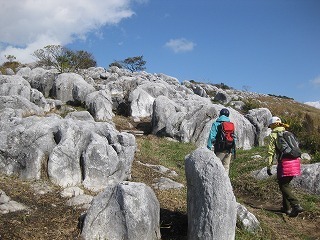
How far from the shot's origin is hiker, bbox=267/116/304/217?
11289mm

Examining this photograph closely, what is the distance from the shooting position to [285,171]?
1130cm

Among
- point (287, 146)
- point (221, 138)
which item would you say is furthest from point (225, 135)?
point (287, 146)

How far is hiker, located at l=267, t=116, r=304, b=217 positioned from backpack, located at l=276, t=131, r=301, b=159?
80mm

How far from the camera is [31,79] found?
34969 mm

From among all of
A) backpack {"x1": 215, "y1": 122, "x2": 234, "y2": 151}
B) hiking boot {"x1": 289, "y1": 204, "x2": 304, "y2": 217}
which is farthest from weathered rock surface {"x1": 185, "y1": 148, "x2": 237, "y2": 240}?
hiking boot {"x1": 289, "y1": 204, "x2": 304, "y2": 217}

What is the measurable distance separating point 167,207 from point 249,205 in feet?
11.9

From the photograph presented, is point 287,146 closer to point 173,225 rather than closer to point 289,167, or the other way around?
point 289,167

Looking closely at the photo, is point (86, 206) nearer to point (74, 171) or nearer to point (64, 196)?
point (64, 196)

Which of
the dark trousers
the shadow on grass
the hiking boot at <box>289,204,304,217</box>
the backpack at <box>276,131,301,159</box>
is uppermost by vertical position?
the backpack at <box>276,131,301,159</box>

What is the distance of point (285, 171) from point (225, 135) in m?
2.06

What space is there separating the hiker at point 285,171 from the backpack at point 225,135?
1224 mm

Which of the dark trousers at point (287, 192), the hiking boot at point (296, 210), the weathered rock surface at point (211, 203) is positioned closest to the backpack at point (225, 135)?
the dark trousers at point (287, 192)

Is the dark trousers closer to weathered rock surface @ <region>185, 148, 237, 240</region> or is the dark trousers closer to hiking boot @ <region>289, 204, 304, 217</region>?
hiking boot @ <region>289, 204, 304, 217</region>

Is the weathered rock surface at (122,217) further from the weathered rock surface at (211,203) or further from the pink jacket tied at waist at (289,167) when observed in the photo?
the pink jacket tied at waist at (289,167)
